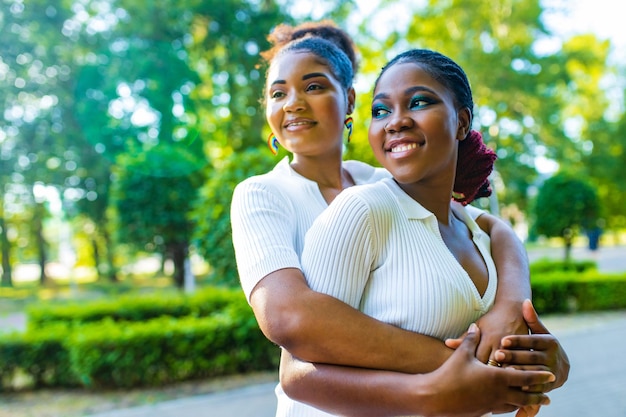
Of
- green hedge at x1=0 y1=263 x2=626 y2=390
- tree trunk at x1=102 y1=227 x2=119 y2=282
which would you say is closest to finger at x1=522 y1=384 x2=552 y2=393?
green hedge at x1=0 y1=263 x2=626 y2=390

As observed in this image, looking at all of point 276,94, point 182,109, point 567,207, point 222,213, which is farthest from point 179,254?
point 276,94

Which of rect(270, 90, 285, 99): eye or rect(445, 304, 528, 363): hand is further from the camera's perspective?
rect(270, 90, 285, 99): eye

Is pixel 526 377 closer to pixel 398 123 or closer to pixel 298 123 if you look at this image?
pixel 398 123

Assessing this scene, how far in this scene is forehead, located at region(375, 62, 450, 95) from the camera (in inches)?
46.4

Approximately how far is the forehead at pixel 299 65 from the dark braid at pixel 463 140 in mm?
278

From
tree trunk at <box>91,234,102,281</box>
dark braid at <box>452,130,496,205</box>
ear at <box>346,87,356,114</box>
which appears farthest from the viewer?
tree trunk at <box>91,234,102,281</box>

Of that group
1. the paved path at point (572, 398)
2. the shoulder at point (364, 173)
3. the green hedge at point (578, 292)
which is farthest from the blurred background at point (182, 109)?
the shoulder at point (364, 173)

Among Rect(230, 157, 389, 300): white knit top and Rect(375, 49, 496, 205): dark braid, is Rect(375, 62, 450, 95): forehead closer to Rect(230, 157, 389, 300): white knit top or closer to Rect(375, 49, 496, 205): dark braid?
Rect(375, 49, 496, 205): dark braid

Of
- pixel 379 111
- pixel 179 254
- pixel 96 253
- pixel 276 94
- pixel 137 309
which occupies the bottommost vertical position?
pixel 96 253

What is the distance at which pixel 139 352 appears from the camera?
6227mm

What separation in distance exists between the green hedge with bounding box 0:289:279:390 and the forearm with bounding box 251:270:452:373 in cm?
549

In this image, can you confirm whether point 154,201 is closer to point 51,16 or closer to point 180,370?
point 180,370

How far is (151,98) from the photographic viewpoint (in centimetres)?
1670

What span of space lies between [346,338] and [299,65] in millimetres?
815
